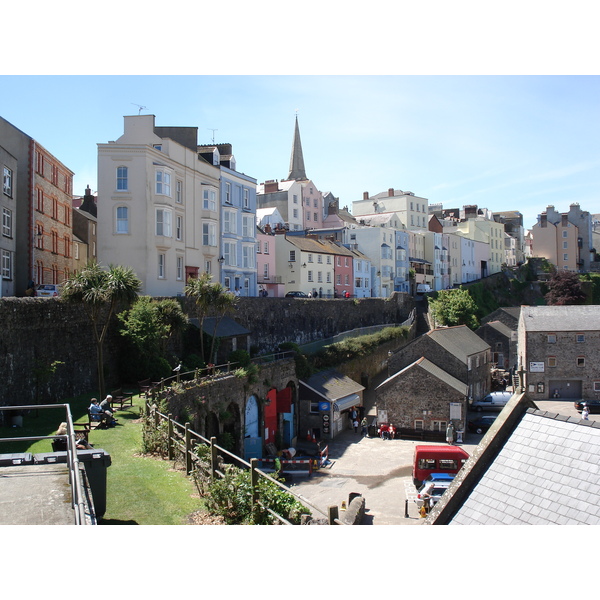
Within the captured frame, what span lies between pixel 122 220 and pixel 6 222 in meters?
6.85

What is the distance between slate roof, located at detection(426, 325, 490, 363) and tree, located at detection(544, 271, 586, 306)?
33.2 meters

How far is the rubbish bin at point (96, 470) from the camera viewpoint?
888 cm

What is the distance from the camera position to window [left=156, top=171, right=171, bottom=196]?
113ft

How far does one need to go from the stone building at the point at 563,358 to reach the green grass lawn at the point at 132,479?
34.2 meters

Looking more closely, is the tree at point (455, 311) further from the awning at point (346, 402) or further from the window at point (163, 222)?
the window at point (163, 222)

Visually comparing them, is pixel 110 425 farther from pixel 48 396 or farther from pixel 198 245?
pixel 198 245

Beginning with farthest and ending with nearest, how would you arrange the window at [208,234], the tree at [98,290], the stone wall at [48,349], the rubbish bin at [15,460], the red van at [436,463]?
1. the window at [208,234]
2. the red van at [436,463]
3. the tree at [98,290]
4. the stone wall at [48,349]
5. the rubbish bin at [15,460]

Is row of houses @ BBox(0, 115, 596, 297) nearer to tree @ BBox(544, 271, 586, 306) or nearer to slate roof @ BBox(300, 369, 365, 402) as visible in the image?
slate roof @ BBox(300, 369, 365, 402)

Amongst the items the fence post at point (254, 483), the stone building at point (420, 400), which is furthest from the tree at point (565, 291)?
the fence post at point (254, 483)

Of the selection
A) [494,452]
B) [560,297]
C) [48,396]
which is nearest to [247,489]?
[494,452]

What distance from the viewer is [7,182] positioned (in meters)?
27.8

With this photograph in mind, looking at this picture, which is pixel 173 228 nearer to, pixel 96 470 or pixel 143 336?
pixel 143 336

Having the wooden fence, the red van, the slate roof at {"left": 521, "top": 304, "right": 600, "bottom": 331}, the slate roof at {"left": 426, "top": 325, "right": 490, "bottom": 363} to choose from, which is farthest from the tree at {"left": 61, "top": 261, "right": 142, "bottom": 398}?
the slate roof at {"left": 521, "top": 304, "right": 600, "bottom": 331}

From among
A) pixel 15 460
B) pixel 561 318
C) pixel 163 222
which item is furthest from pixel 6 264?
pixel 561 318
